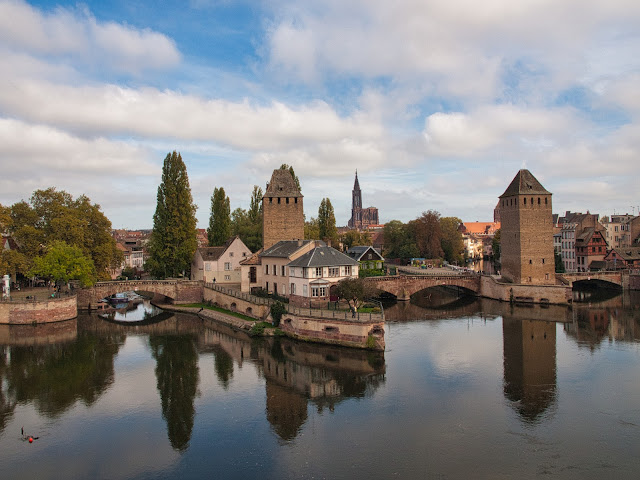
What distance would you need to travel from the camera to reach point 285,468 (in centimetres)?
1622

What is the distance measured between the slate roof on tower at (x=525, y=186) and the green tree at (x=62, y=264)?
44.4 meters

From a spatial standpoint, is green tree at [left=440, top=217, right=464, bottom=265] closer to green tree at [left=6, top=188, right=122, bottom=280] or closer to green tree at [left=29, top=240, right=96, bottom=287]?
green tree at [left=6, top=188, right=122, bottom=280]

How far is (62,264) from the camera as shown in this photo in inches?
1694

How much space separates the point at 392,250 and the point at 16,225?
59084 millimetres

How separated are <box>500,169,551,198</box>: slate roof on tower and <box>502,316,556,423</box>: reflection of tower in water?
17717 mm

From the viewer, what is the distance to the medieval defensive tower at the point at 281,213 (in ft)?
162

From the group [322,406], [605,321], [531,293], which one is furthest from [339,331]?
[531,293]

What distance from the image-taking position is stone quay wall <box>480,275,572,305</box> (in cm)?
4916

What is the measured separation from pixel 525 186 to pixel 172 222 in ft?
125

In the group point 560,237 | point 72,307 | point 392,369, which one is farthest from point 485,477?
point 560,237

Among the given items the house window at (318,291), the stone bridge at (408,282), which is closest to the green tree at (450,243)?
the stone bridge at (408,282)

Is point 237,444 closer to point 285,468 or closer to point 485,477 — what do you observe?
point 285,468

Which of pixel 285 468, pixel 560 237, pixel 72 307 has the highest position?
pixel 560 237

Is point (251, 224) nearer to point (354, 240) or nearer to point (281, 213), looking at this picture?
point (281, 213)
